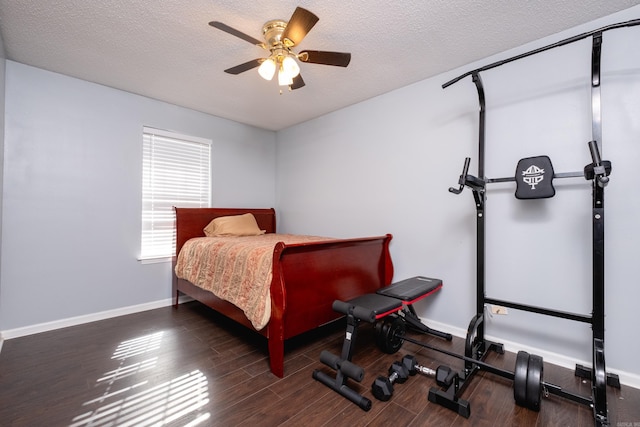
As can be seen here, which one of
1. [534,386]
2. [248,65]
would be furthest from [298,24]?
[534,386]

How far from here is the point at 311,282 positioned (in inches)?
85.2

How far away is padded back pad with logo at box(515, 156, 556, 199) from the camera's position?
1.93m

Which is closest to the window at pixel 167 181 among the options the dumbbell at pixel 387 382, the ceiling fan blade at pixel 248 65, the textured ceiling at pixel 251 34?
the textured ceiling at pixel 251 34

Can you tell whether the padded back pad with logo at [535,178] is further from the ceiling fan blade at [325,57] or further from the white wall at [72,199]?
the white wall at [72,199]

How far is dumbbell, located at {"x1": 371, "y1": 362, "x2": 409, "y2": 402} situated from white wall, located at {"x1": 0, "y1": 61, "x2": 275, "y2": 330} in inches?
113

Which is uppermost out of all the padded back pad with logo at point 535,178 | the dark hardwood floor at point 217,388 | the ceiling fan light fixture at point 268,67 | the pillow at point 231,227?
the ceiling fan light fixture at point 268,67

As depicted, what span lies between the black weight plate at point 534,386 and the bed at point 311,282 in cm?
131

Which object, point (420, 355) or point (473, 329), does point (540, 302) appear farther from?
point (420, 355)

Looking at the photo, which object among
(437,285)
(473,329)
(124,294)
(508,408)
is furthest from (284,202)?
(508,408)

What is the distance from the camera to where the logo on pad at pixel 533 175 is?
1959mm

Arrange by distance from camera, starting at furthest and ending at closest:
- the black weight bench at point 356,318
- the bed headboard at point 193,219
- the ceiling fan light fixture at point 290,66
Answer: the bed headboard at point 193,219 < the ceiling fan light fixture at point 290,66 < the black weight bench at point 356,318

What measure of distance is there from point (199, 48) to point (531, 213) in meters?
3.04

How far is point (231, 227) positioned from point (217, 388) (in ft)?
7.02

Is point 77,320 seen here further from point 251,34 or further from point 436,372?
point 436,372
